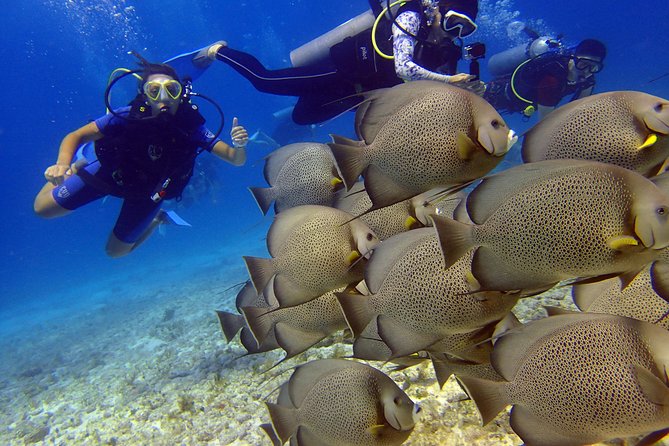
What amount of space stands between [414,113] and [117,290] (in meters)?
23.3

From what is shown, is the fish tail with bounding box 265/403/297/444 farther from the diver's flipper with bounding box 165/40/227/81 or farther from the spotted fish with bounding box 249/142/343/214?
the diver's flipper with bounding box 165/40/227/81

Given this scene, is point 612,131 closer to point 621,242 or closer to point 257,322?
point 621,242

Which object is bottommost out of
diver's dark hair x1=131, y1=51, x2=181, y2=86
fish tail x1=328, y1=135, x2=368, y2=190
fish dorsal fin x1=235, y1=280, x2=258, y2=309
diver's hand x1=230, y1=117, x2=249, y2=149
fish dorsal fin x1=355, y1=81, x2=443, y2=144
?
fish dorsal fin x1=235, y1=280, x2=258, y2=309

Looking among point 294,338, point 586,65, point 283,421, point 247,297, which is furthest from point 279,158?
point 586,65

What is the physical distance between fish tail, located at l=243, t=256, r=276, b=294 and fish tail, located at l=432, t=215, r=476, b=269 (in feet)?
3.14

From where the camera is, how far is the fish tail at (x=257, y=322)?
2512 millimetres

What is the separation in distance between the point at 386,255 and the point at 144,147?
A: 557 cm

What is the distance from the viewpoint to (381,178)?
1.69m

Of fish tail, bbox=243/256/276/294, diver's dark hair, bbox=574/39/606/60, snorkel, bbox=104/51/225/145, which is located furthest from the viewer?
diver's dark hair, bbox=574/39/606/60

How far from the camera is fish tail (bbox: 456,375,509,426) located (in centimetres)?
159

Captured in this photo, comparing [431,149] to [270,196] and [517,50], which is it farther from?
[517,50]

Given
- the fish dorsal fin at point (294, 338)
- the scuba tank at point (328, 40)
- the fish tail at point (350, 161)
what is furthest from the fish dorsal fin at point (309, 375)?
the scuba tank at point (328, 40)

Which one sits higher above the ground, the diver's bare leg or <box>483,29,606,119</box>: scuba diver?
the diver's bare leg

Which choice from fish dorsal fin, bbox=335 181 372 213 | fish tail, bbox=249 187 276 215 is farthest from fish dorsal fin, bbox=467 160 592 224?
fish tail, bbox=249 187 276 215
